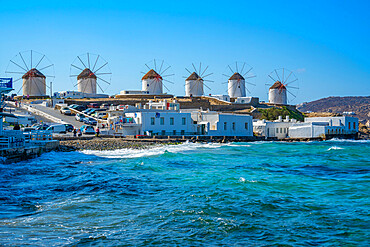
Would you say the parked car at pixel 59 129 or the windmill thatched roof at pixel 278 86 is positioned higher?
the windmill thatched roof at pixel 278 86

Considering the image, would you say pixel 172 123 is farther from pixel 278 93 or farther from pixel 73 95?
pixel 278 93

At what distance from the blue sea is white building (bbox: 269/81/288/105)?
54.9m

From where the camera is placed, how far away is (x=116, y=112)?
3447 cm

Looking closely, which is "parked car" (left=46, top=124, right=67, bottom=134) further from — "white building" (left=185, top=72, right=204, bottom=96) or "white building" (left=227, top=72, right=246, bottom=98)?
"white building" (left=227, top=72, right=246, bottom=98)

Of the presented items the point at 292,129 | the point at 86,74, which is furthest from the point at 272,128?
the point at 86,74

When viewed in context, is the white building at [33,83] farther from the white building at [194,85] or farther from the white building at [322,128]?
the white building at [322,128]

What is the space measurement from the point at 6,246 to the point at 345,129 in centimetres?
4444

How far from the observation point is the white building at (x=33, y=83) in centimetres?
6394

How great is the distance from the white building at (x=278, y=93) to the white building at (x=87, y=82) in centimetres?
3150

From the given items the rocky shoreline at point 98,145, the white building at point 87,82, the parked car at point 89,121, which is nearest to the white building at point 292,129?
the parked car at point 89,121

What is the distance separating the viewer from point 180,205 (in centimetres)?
984

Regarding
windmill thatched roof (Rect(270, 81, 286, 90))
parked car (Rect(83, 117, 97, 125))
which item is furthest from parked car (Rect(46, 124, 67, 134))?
windmill thatched roof (Rect(270, 81, 286, 90))

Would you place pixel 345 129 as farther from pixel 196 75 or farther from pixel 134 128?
pixel 196 75

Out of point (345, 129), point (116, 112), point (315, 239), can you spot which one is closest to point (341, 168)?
point (315, 239)
